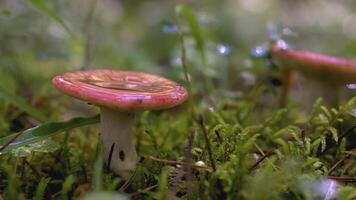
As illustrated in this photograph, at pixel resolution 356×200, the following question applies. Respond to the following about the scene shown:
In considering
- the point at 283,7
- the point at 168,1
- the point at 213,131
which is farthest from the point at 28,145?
the point at 283,7

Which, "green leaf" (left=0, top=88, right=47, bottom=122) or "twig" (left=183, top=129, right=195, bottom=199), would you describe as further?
"green leaf" (left=0, top=88, right=47, bottom=122)

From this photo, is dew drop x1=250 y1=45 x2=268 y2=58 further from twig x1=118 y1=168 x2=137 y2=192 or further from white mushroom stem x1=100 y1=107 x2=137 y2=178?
twig x1=118 y1=168 x2=137 y2=192

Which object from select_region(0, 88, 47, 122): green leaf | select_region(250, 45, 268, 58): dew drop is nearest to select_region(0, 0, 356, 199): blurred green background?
select_region(0, 88, 47, 122): green leaf

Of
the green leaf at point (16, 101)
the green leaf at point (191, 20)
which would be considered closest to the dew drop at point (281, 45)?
the green leaf at point (191, 20)

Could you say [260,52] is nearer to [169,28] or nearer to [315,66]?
[315,66]

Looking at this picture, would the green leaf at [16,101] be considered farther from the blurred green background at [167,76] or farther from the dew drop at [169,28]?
the dew drop at [169,28]

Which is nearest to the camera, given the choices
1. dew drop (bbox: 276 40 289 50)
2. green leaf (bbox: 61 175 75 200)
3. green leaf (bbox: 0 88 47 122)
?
green leaf (bbox: 61 175 75 200)

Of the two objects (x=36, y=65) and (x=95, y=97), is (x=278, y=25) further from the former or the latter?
(x=36, y=65)
